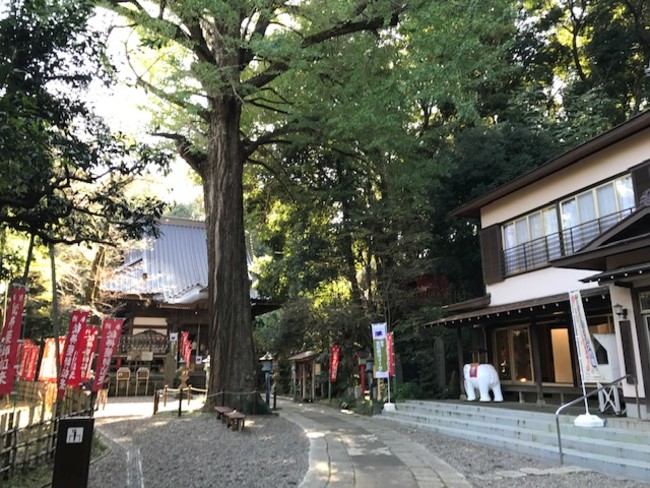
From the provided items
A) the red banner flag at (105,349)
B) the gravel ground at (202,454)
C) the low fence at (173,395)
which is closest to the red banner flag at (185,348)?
the low fence at (173,395)

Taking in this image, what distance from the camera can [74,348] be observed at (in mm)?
10695

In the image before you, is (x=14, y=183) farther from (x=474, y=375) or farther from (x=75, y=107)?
(x=474, y=375)

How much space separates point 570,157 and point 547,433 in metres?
6.99

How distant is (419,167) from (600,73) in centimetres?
1218

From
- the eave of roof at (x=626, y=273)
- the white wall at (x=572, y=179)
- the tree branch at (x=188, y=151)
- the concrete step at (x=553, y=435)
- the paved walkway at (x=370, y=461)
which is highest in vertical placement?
the tree branch at (x=188, y=151)

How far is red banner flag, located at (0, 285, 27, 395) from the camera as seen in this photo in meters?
7.44

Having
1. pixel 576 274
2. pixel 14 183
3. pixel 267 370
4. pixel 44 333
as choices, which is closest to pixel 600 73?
pixel 576 274

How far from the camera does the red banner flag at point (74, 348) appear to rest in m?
10.5

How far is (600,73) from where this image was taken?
2245 centimetres

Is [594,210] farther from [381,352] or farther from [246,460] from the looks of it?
[246,460]

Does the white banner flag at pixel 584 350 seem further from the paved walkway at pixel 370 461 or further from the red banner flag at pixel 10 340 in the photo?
the red banner flag at pixel 10 340

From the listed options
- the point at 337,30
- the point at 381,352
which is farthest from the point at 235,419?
the point at 337,30

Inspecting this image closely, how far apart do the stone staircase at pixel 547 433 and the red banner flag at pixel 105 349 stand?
26.4ft

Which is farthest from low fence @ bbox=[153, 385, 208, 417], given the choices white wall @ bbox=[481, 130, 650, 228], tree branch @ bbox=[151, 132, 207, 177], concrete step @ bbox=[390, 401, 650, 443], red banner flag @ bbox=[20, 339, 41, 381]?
white wall @ bbox=[481, 130, 650, 228]
